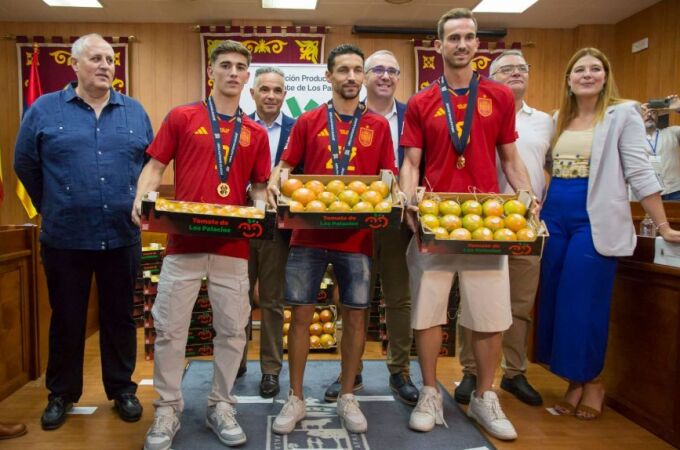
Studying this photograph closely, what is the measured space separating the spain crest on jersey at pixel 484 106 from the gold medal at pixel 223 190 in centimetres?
117

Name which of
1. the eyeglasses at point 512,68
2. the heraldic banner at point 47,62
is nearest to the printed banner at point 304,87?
the heraldic banner at point 47,62

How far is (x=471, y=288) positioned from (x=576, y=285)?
0.63 m

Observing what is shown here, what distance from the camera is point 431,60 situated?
22.3ft

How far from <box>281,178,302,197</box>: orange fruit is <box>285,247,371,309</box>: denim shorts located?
0.29 metres

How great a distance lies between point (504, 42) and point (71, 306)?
6280mm

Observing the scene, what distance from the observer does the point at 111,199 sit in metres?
2.46

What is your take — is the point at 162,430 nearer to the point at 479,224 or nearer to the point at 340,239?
the point at 340,239

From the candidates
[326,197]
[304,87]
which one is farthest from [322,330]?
[304,87]

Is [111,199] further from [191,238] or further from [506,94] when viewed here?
[506,94]

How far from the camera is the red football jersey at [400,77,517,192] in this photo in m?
2.34

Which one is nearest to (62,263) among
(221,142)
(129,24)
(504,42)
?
(221,142)

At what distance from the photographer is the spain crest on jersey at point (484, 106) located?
235cm

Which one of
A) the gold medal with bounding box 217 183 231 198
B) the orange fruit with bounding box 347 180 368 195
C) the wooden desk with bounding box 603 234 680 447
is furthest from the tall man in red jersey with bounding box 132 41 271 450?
the wooden desk with bounding box 603 234 680 447

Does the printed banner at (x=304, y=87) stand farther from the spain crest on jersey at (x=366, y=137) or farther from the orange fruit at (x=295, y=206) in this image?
the orange fruit at (x=295, y=206)
